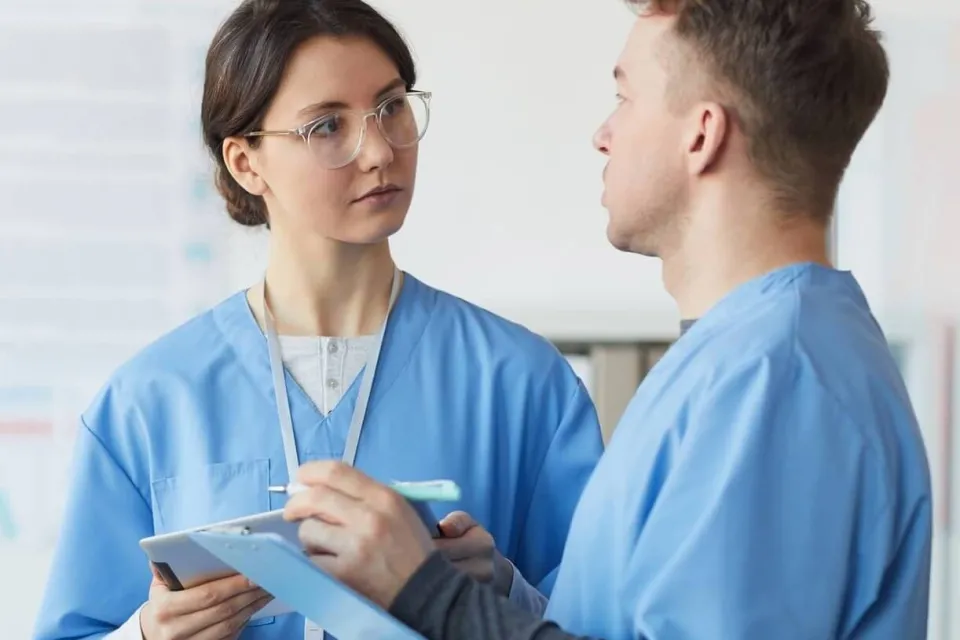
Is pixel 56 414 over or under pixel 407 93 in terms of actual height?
under

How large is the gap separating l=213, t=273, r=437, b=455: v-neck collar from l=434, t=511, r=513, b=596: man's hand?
0.94ft

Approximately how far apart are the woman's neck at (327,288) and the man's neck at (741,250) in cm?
58

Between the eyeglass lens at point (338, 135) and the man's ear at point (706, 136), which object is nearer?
the man's ear at point (706, 136)

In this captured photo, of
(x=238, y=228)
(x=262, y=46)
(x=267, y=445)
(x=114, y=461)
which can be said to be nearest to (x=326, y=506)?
(x=267, y=445)

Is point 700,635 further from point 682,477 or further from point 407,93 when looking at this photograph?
point 407,93

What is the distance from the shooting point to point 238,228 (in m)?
2.55

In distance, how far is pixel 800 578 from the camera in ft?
3.15

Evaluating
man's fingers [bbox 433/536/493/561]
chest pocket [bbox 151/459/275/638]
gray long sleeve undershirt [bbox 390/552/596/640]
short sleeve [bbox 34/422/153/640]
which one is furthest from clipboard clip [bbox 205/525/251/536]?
short sleeve [bbox 34/422/153/640]

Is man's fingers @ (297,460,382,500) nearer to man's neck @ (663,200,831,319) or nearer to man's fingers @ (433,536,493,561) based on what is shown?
man's fingers @ (433,536,493,561)

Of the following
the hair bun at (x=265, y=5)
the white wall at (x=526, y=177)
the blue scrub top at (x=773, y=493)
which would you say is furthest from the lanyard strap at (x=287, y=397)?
the white wall at (x=526, y=177)

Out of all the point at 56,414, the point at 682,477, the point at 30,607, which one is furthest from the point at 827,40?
the point at 30,607

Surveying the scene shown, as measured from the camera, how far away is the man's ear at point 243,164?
5.18 ft

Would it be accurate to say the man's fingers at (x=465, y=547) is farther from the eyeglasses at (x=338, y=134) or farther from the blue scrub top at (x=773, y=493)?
the eyeglasses at (x=338, y=134)

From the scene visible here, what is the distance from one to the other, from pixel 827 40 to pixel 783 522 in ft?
1.49
